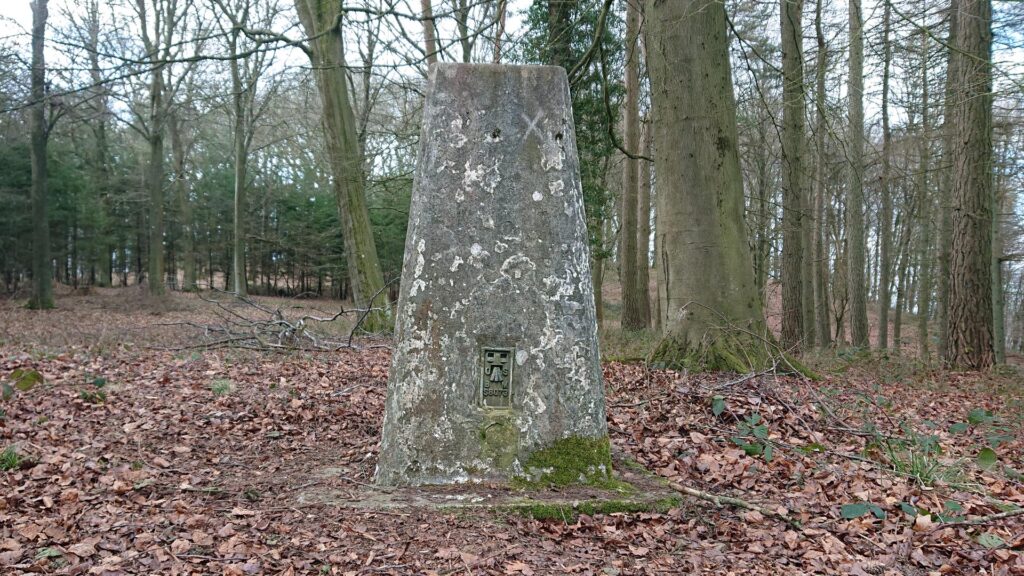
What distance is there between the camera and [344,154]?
38.9ft

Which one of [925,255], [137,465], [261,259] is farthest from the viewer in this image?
[261,259]

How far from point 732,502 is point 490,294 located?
192cm

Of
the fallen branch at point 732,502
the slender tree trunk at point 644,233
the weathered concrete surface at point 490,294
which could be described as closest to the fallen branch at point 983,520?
the fallen branch at point 732,502

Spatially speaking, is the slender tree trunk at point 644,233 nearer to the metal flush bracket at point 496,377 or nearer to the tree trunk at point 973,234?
the tree trunk at point 973,234

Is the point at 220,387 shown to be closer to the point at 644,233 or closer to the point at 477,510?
the point at 477,510

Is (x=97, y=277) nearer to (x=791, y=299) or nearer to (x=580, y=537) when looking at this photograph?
(x=791, y=299)

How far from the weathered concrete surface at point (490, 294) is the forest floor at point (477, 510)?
0.50 meters

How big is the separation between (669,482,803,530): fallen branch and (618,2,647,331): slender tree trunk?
35.3 ft

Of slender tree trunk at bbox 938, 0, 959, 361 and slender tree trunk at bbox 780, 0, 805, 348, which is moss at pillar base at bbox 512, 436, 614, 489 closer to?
slender tree trunk at bbox 938, 0, 959, 361

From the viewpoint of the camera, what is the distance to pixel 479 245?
387cm

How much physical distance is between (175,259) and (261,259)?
4.37 m

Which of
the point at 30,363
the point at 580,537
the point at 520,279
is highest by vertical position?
the point at 520,279

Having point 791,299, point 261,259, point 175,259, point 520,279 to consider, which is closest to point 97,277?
point 175,259

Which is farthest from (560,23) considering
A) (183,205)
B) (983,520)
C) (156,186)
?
(183,205)
